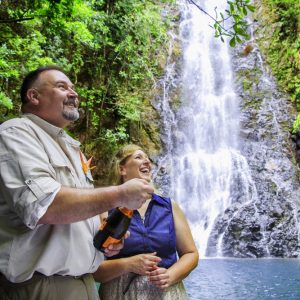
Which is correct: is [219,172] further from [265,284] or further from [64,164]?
[64,164]

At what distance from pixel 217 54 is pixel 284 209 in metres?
7.74

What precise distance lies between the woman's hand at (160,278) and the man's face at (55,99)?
0.85 m

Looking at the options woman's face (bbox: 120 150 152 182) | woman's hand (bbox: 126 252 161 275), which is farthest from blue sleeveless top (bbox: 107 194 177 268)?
woman's face (bbox: 120 150 152 182)

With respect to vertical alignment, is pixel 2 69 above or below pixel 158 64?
below

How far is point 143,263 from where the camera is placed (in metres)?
2.07

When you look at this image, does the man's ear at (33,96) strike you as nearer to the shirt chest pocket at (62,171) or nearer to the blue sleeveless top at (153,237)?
the shirt chest pocket at (62,171)

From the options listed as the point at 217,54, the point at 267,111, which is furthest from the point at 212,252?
the point at 217,54

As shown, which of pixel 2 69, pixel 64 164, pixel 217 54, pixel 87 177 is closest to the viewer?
pixel 64 164

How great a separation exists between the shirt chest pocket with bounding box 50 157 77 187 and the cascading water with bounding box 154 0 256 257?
9580mm

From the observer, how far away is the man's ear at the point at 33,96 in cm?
186

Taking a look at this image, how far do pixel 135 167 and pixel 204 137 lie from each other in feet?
40.9

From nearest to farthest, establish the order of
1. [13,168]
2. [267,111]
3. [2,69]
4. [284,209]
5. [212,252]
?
1. [13,168]
2. [2,69]
3. [212,252]
4. [284,209]
5. [267,111]

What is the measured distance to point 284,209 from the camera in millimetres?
12109

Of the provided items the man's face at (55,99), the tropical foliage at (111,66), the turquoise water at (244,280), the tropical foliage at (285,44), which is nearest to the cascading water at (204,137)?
the tropical foliage at (111,66)
